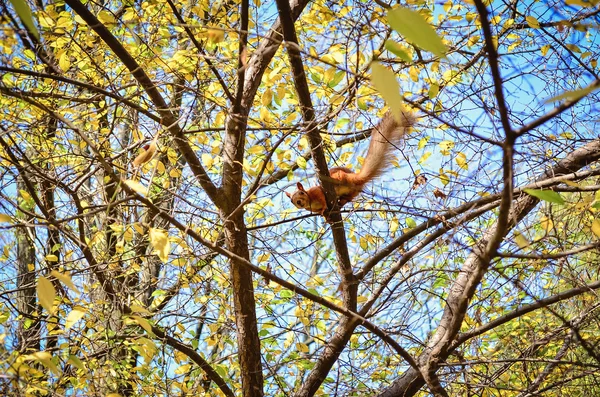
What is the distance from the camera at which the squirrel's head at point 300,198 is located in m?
3.48

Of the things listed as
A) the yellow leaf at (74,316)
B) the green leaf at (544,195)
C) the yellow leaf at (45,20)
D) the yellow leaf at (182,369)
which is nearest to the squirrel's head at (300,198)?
the yellow leaf at (182,369)

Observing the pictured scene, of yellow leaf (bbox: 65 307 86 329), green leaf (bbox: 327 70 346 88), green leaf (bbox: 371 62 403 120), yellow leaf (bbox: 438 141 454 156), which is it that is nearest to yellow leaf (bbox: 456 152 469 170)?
yellow leaf (bbox: 438 141 454 156)

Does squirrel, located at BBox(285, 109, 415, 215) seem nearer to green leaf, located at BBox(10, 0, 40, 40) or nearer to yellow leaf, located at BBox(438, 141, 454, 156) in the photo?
yellow leaf, located at BBox(438, 141, 454, 156)

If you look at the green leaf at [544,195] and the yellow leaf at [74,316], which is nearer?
the green leaf at [544,195]

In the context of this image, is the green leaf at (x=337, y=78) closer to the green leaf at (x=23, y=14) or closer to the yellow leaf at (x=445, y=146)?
the yellow leaf at (x=445, y=146)

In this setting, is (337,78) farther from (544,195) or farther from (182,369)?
(182,369)

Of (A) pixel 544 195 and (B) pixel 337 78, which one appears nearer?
(A) pixel 544 195

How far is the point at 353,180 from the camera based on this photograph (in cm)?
347

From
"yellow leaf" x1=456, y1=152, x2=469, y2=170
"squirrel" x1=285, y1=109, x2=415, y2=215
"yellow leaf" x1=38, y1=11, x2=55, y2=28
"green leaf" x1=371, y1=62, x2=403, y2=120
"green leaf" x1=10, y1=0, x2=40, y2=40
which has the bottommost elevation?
"green leaf" x1=371, y1=62, x2=403, y2=120

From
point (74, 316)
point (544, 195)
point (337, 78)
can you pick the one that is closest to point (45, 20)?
point (337, 78)

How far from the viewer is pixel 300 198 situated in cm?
351

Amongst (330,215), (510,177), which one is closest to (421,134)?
(330,215)

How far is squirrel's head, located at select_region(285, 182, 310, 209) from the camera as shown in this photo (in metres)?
3.48

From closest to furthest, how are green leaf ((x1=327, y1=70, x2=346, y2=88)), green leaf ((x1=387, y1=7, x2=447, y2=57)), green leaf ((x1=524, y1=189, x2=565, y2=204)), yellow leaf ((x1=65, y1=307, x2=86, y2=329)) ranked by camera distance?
green leaf ((x1=387, y1=7, x2=447, y2=57)) → green leaf ((x1=524, y1=189, x2=565, y2=204)) → yellow leaf ((x1=65, y1=307, x2=86, y2=329)) → green leaf ((x1=327, y1=70, x2=346, y2=88))
